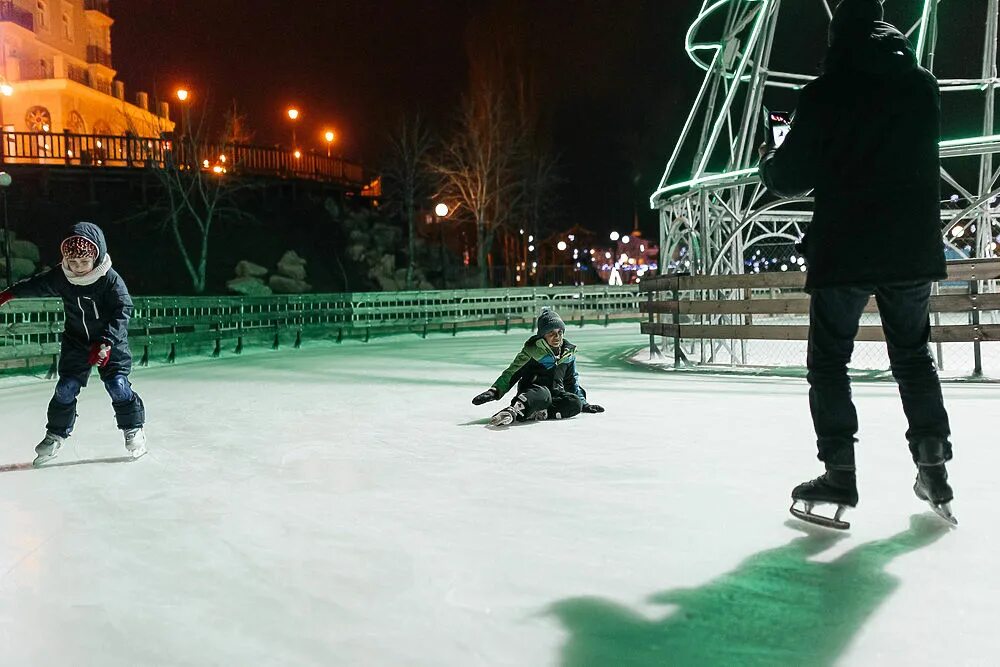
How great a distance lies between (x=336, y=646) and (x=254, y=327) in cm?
1511

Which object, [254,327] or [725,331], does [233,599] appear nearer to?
[725,331]

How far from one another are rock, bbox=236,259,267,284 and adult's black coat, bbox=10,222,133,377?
72.6ft

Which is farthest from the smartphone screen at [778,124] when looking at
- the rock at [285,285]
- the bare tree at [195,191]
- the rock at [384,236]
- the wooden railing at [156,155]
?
the rock at [384,236]

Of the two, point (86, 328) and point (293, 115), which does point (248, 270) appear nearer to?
point (293, 115)

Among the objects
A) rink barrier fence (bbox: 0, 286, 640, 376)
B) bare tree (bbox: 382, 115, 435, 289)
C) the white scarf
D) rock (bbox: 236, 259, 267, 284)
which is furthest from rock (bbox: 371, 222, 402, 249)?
the white scarf

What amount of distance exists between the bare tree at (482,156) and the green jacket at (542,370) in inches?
1131

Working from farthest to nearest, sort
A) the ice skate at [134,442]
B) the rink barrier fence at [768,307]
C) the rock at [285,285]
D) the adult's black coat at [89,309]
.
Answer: the rock at [285,285], the rink barrier fence at [768,307], the ice skate at [134,442], the adult's black coat at [89,309]

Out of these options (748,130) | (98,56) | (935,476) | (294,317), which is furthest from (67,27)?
(935,476)

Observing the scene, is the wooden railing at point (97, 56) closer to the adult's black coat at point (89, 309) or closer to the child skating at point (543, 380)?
the adult's black coat at point (89, 309)

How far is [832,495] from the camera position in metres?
3.27

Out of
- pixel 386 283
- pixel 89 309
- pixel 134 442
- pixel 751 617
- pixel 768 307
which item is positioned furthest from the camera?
pixel 386 283

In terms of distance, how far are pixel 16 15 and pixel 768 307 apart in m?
42.8

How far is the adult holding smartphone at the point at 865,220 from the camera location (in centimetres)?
305

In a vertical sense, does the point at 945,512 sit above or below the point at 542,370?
below
